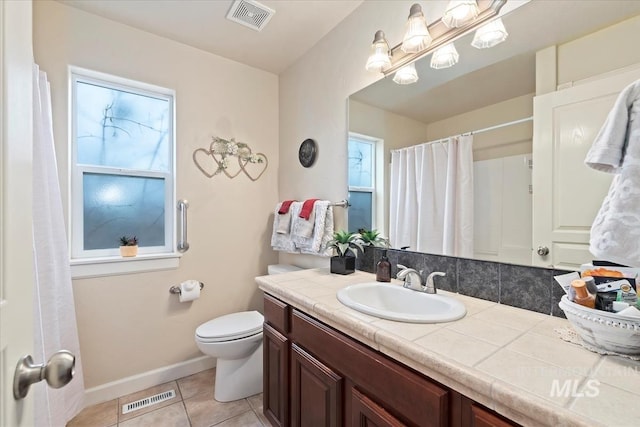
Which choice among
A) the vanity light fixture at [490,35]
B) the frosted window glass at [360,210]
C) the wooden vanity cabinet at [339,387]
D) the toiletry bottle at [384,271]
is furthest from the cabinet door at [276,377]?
the vanity light fixture at [490,35]

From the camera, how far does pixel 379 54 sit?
1490 mm

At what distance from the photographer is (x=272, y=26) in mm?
1884

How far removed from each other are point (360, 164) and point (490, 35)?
86 cm

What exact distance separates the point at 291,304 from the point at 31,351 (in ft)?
2.79

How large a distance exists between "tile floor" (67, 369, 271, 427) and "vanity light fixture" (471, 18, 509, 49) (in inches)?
86.2

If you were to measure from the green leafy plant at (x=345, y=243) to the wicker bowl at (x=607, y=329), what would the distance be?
3.29ft

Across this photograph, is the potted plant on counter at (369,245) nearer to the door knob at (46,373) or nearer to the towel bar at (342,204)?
the towel bar at (342,204)

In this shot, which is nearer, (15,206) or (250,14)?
(15,206)

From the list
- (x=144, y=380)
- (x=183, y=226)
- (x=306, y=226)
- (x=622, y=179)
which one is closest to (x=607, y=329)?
(x=622, y=179)

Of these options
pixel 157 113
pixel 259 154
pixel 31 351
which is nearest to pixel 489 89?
pixel 31 351

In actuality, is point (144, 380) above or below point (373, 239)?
below

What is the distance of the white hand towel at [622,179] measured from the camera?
65 centimetres

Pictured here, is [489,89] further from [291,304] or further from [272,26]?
[272,26]

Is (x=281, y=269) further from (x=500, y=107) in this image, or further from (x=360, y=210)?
(x=500, y=107)
